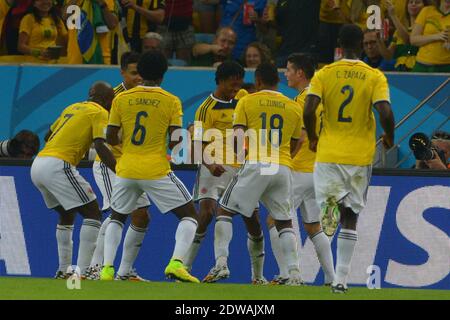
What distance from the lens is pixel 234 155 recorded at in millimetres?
16078

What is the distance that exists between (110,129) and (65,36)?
5666mm

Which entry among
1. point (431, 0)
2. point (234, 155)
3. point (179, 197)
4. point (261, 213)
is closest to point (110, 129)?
point (179, 197)

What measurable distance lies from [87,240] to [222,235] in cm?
143

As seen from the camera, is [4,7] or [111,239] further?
[4,7]

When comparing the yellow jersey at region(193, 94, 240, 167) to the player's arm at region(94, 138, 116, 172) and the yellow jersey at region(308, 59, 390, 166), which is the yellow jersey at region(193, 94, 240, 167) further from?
the yellow jersey at region(308, 59, 390, 166)

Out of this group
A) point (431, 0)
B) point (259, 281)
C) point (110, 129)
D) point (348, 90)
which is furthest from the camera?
point (431, 0)

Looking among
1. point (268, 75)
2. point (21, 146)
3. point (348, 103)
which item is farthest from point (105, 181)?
point (348, 103)

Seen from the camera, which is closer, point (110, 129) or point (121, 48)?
point (110, 129)

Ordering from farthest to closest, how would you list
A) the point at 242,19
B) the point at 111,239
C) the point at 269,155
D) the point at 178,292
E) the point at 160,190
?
the point at 242,19
the point at 111,239
the point at 269,155
the point at 160,190
the point at 178,292

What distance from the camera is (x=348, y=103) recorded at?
13.3 metres

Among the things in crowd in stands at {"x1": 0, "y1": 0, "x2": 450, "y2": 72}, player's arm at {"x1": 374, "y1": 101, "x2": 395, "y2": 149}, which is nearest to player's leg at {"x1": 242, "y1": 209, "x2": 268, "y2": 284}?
player's arm at {"x1": 374, "y1": 101, "x2": 395, "y2": 149}

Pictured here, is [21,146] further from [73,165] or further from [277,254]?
[277,254]

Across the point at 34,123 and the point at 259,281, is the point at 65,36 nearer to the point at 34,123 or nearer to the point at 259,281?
the point at 34,123

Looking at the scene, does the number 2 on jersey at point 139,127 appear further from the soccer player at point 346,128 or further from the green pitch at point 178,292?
the soccer player at point 346,128
